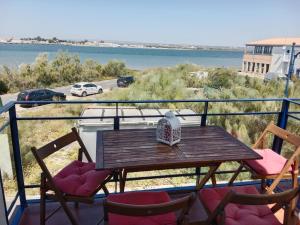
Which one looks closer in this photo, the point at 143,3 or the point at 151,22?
the point at 143,3

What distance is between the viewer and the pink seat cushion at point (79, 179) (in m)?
1.78

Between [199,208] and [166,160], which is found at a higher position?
[166,160]

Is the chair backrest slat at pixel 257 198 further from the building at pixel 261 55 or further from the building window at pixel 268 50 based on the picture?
the building window at pixel 268 50

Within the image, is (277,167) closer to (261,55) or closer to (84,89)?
(84,89)

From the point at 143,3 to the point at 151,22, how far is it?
9884 millimetres

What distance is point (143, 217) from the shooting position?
150 centimetres

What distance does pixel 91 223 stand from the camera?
82.0 inches

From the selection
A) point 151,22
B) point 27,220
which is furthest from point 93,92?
point 151,22

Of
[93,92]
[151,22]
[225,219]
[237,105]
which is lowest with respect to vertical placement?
[93,92]

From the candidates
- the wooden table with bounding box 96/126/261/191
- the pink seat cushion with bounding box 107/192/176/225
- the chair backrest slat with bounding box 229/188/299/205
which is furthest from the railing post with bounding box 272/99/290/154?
the pink seat cushion with bounding box 107/192/176/225

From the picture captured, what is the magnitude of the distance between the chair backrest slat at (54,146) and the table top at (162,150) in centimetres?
25

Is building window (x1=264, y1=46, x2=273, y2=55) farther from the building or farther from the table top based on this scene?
the table top

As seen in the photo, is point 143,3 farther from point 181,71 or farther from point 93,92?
point 181,71

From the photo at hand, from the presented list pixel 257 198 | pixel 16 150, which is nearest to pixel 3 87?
pixel 16 150
